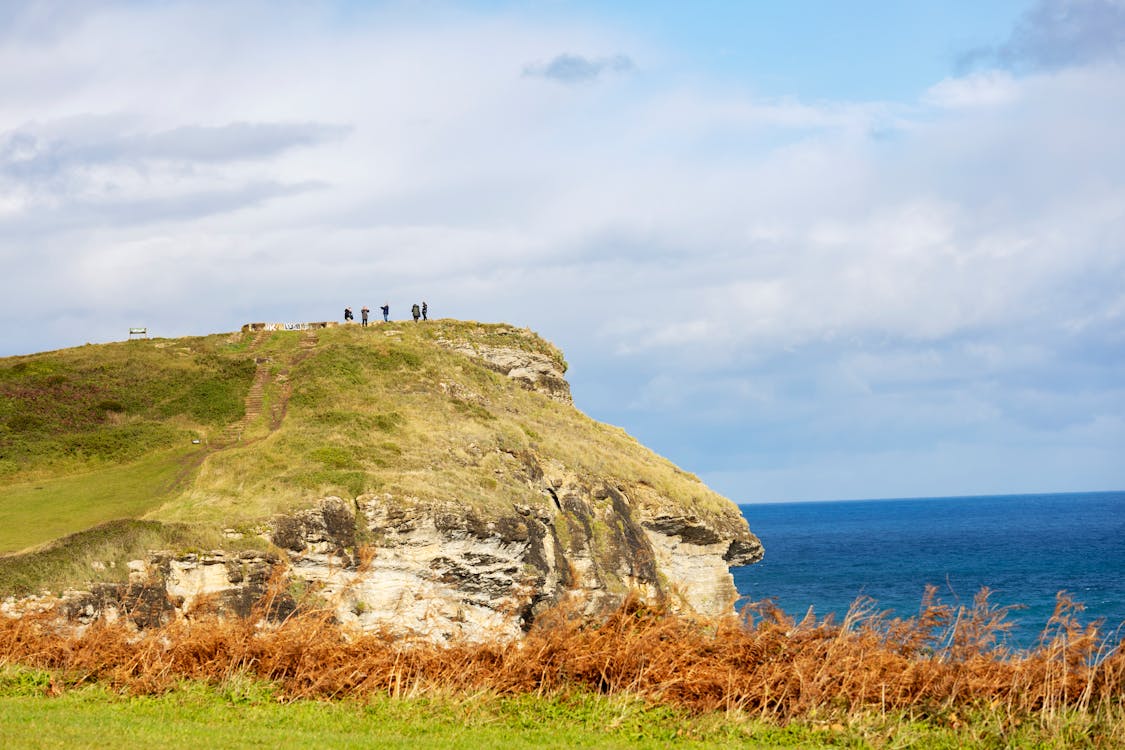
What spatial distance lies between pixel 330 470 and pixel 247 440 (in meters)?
8.67

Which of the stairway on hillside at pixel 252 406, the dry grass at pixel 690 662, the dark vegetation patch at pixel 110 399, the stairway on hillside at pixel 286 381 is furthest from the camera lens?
the stairway on hillside at pixel 286 381

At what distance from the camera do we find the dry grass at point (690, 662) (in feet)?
56.4

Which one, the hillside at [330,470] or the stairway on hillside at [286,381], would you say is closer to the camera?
the hillside at [330,470]

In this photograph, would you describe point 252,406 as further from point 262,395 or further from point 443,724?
point 443,724

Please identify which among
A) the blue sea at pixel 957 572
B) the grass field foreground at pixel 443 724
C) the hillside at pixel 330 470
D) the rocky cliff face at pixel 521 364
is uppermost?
the rocky cliff face at pixel 521 364

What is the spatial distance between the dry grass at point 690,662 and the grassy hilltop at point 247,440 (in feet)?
47.0

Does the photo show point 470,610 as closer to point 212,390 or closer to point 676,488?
point 676,488

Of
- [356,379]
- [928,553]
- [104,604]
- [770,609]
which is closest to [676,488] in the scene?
[356,379]

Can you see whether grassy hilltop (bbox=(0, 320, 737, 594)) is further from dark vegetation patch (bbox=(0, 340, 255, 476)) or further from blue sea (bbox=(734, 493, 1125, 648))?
blue sea (bbox=(734, 493, 1125, 648))

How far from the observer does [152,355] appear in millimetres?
64625

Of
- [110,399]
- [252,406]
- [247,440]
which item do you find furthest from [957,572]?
[110,399]

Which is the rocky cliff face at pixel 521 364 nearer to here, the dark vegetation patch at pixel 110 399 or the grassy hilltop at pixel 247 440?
the grassy hilltop at pixel 247 440

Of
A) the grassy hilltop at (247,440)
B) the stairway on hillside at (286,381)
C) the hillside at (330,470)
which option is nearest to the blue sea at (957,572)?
the hillside at (330,470)

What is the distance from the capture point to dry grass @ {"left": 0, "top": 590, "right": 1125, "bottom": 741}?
56.4 feet
